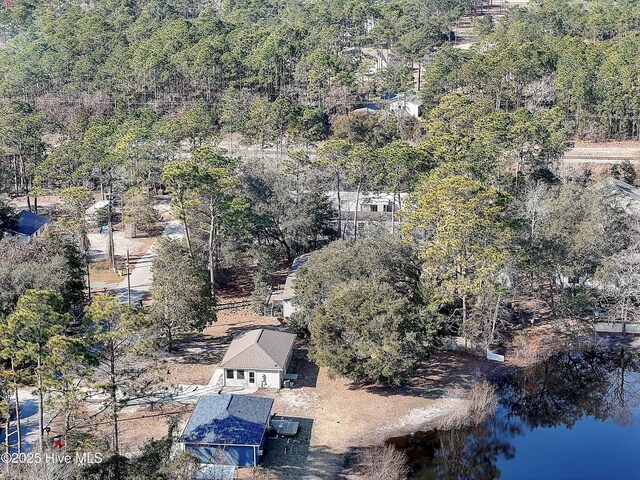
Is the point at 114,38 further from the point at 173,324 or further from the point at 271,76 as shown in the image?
the point at 173,324

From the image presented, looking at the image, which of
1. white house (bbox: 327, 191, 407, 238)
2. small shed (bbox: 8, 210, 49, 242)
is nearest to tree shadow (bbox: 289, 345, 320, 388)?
white house (bbox: 327, 191, 407, 238)

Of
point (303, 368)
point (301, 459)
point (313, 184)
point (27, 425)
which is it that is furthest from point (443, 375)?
point (27, 425)

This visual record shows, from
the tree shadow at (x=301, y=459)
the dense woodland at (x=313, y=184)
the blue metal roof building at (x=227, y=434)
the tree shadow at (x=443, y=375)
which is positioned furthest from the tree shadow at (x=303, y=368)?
the blue metal roof building at (x=227, y=434)

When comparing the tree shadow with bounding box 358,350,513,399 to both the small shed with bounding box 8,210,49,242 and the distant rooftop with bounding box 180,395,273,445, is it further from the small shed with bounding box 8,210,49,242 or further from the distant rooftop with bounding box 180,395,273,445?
the small shed with bounding box 8,210,49,242

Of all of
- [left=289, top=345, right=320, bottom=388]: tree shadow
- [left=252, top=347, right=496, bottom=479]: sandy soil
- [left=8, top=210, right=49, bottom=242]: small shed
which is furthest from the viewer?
[left=8, top=210, right=49, bottom=242]: small shed

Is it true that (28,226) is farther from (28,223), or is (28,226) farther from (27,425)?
(27,425)

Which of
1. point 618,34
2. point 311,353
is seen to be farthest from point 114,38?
point 311,353
